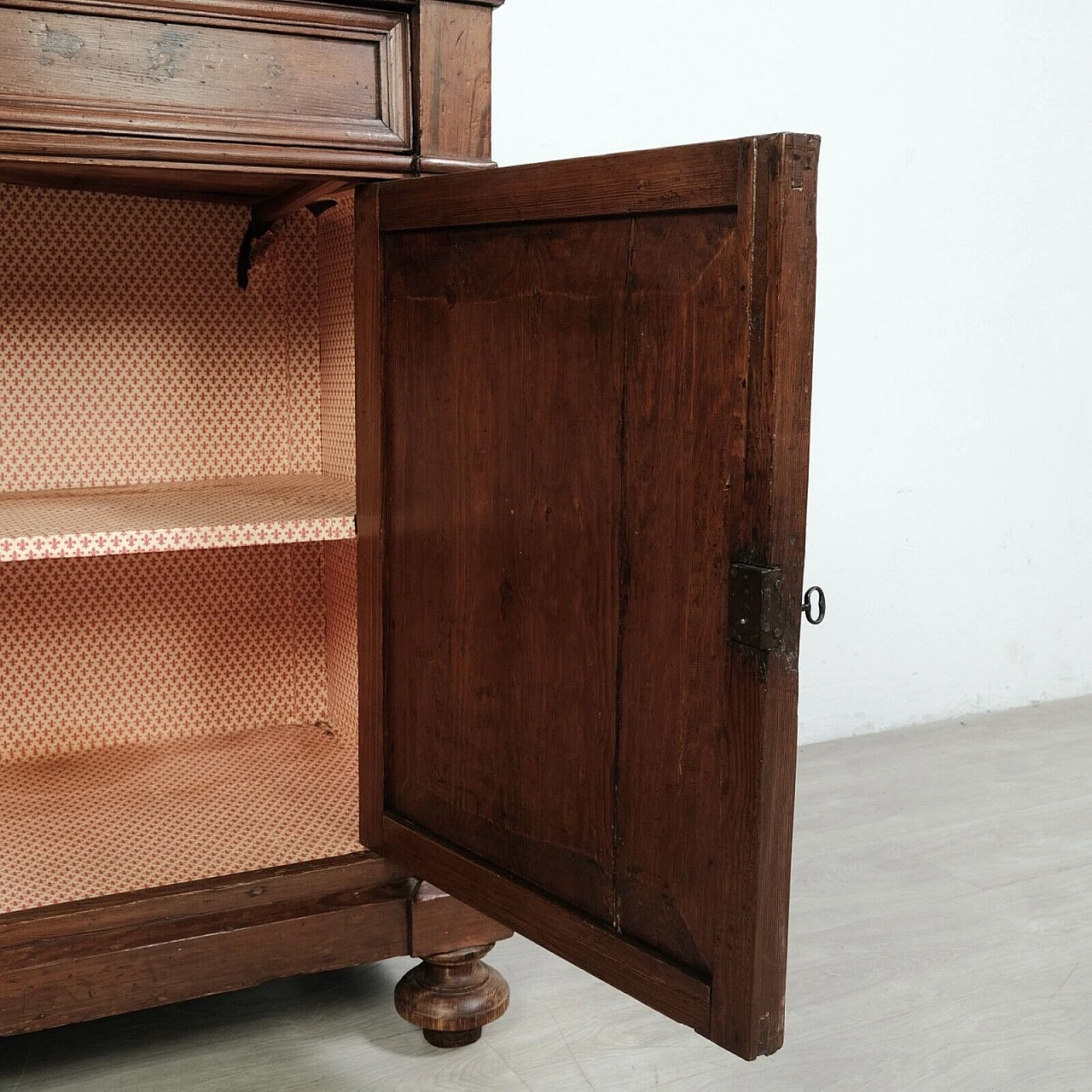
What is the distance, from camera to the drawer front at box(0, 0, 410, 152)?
4.10 ft

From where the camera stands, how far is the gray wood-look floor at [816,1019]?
60.9 inches

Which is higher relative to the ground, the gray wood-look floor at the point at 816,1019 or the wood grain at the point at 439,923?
the wood grain at the point at 439,923

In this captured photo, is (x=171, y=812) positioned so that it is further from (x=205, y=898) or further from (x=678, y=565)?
(x=678, y=565)

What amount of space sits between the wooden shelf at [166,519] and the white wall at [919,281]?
3.32 ft

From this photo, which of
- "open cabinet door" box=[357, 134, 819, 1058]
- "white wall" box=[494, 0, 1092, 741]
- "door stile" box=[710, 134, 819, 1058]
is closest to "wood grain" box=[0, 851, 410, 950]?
"open cabinet door" box=[357, 134, 819, 1058]

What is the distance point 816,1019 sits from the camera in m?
1.69

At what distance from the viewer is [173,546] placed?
1461mm

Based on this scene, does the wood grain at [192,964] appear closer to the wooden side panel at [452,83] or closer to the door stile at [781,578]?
the door stile at [781,578]

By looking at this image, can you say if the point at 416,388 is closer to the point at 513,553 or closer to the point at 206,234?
the point at 513,553

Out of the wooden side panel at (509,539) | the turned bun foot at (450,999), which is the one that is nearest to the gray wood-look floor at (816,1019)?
the turned bun foot at (450,999)

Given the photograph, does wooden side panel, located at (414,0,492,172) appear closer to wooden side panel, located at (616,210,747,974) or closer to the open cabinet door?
the open cabinet door

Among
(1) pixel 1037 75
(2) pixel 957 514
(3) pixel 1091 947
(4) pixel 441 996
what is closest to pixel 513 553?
(4) pixel 441 996

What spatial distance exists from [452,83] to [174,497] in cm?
71

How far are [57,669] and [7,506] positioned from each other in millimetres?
382
